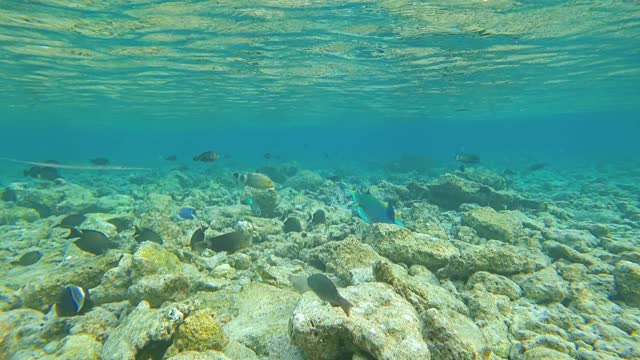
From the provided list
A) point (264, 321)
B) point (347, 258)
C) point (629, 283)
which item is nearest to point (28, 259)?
point (264, 321)

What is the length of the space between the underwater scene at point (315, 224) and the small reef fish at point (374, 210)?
5 cm

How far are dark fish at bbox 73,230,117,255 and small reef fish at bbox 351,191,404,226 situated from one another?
4.69m

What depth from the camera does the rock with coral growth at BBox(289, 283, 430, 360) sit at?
2.75m

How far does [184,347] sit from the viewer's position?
3285 mm

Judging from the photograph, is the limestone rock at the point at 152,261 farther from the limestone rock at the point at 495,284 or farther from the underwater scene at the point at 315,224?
the limestone rock at the point at 495,284

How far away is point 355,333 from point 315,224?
724cm

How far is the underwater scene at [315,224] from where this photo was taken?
11.7 ft

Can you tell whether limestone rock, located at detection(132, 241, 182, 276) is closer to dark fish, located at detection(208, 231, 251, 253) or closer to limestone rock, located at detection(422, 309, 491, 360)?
dark fish, located at detection(208, 231, 251, 253)

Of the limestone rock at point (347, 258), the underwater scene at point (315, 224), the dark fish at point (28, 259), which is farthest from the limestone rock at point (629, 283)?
the dark fish at point (28, 259)

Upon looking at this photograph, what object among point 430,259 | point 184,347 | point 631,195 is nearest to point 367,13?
point 430,259

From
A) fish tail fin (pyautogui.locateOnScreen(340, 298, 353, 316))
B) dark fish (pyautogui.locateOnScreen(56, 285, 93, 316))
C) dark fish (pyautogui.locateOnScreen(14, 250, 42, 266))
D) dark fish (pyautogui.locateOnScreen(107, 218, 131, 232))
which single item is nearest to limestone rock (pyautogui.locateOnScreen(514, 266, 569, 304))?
fish tail fin (pyautogui.locateOnScreen(340, 298, 353, 316))

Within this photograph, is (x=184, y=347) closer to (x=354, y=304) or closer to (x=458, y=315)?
(x=354, y=304)

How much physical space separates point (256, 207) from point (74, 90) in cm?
2614

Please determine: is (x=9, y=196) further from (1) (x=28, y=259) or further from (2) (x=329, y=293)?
(2) (x=329, y=293)
